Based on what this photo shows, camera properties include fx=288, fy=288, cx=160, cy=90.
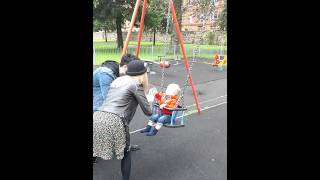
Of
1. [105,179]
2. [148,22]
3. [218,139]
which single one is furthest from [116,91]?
[148,22]

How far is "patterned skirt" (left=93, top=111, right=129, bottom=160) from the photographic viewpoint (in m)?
2.76

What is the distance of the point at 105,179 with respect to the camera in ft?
11.5

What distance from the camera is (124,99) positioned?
2900mm

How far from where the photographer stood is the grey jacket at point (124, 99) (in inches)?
113

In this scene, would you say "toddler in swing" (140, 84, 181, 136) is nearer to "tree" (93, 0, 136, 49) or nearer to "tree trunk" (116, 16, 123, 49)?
"tree" (93, 0, 136, 49)

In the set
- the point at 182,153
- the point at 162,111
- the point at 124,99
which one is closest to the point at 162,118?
the point at 162,111

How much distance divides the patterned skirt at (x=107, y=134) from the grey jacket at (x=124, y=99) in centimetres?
8

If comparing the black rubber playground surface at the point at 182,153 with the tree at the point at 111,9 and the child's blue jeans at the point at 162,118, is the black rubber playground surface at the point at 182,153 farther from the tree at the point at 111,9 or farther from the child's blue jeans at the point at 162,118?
the tree at the point at 111,9

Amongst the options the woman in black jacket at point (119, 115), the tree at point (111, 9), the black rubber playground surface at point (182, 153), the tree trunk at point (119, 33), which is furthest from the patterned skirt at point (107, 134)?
the tree trunk at point (119, 33)

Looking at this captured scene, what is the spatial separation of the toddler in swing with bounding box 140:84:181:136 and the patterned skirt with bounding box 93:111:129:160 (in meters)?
1.12

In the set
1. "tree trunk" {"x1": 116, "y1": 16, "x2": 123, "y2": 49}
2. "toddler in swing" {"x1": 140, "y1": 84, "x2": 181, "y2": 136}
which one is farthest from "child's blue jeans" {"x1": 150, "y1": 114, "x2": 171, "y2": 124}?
"tree trunk" {"x1": 116, "y1": 16, "x2": 123, "y2": 49}
